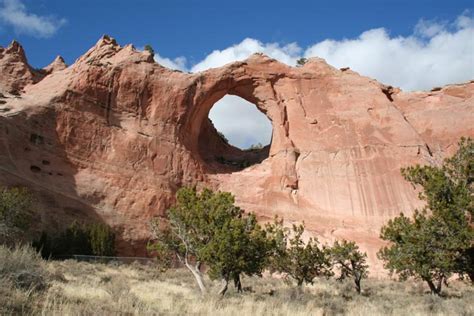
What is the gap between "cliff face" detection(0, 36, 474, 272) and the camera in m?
34.5

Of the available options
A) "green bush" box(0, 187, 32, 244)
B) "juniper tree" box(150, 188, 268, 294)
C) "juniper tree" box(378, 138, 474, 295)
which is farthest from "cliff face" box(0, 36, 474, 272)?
"juniper tree" box(378, 138, 474, 295)

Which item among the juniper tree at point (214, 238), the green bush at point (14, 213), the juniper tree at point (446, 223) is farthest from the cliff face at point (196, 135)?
the juniper tree at point (446, 223)

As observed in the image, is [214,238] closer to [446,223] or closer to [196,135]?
[446,223]

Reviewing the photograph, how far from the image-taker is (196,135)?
44062 mm

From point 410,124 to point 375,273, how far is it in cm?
1531

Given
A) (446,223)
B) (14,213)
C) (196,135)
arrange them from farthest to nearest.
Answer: (196,135)
(14,213)
(446,223)

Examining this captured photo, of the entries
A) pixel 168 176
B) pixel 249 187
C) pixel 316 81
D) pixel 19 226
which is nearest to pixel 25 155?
pixel 19 226

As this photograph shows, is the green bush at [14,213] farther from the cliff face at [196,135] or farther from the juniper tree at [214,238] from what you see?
the juniper tree at [214,238]

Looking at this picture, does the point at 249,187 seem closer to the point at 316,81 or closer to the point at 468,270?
the point at 316,81

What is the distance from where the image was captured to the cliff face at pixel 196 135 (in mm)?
34531

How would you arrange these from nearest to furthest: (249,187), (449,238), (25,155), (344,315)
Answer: (344,315) → (449,238) → (25,155) → (249,187)

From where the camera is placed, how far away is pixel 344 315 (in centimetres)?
1171

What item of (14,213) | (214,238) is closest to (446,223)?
(214,238)

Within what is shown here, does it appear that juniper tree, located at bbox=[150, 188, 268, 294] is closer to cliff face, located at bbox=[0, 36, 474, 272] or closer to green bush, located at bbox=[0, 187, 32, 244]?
green bush, located at bbox=[0, 187, 32, 244]
